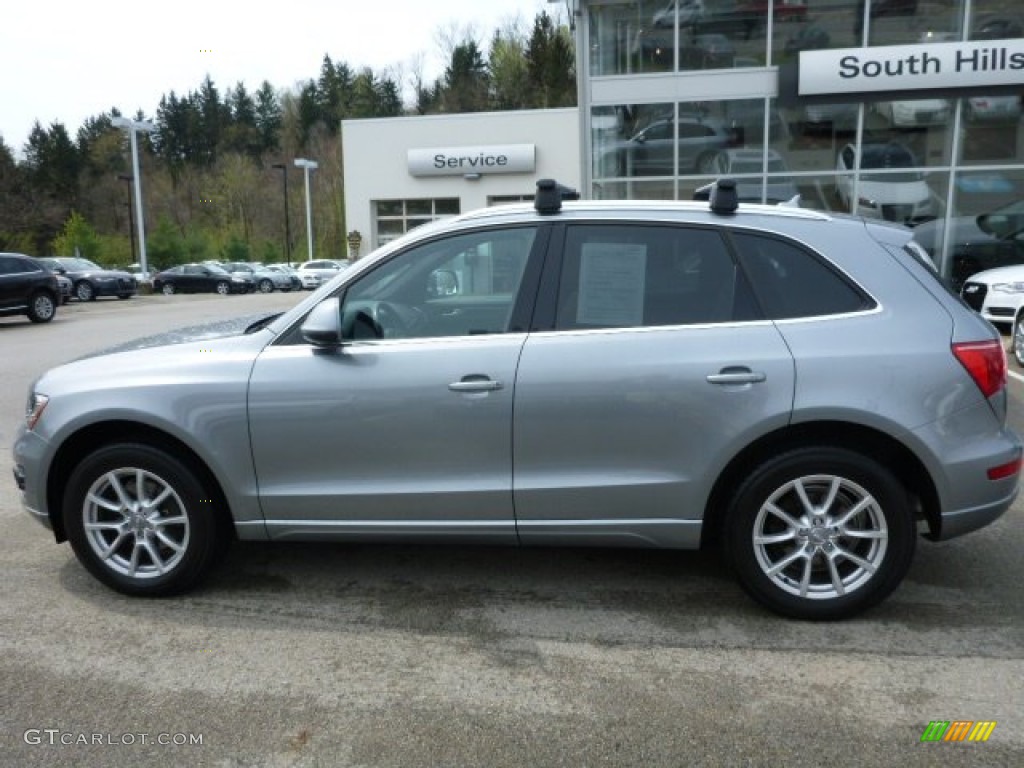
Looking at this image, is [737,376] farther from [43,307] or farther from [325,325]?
[43,307]

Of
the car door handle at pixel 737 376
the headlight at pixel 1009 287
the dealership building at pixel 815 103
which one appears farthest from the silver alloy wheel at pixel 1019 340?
the car door handle at pixel 737 376

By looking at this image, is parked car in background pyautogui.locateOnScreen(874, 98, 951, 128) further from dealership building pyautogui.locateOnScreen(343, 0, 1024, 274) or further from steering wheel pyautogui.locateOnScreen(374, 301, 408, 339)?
steering wheel pyautogui.locateOnScreen(374, 301, 408, 339)

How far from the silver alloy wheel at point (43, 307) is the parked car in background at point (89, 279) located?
9.31 m

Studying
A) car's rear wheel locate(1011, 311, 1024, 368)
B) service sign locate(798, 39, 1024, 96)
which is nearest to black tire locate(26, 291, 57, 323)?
service sign locate(798, 39, 1024, 96)

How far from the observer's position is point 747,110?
16453 millimetres

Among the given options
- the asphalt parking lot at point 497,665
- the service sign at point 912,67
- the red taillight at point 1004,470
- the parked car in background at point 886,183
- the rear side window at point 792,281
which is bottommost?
the asphalt parking lot at point 497,665

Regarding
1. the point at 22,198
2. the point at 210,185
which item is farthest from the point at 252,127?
the point at 22,198

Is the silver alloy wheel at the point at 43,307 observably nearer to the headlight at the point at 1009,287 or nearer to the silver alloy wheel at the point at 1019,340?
the headlight at the point at 1009,287

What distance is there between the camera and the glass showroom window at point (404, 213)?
34.2 metres

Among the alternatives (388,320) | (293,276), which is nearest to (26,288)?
(388,320)

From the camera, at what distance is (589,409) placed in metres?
3.50

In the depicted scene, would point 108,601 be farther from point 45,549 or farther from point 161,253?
point 161,253

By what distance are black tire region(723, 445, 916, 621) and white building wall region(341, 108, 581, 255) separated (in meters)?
30.0

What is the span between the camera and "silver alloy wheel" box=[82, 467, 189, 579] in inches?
151
